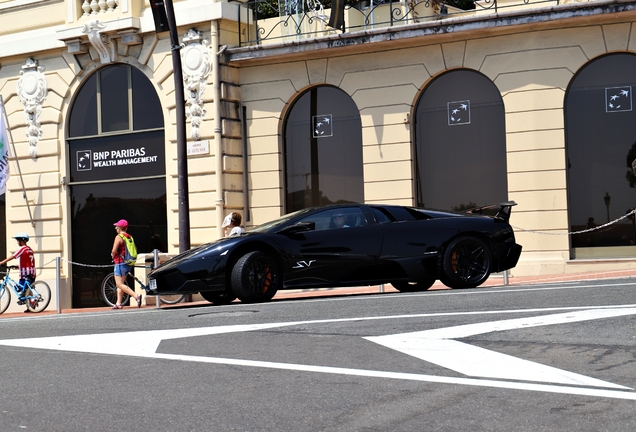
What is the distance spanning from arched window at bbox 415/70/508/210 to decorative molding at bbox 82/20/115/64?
23.9 feet

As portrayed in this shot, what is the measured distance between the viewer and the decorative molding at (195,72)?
21.9m

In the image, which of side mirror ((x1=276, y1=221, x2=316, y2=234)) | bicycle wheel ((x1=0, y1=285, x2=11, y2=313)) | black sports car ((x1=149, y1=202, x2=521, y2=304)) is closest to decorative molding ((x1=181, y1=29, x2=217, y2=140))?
bicycle wheel ((x1=0, y1=285, x2=11, y2=313))

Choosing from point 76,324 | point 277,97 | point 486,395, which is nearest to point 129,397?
point 486,395

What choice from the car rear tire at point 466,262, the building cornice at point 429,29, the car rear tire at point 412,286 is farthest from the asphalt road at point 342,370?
the building cornice at point 429,29

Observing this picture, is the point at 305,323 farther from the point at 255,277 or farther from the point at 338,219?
the point at 338,219

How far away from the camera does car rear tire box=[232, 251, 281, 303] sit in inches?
497

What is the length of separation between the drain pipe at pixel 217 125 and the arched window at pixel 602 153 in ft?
23.2

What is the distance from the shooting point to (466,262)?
13734 millimetres

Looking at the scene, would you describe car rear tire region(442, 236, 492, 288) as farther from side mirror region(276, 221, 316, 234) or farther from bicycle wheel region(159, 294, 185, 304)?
bicycle wheel region(159, 294, 185, 304)

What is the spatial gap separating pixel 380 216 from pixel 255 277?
192cm

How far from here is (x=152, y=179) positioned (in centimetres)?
2300

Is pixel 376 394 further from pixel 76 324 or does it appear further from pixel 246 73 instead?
pixel 246 73

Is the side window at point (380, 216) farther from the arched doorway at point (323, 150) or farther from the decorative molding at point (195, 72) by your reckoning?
the decorative molding at point (195, 72)

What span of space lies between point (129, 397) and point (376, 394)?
1.37m
